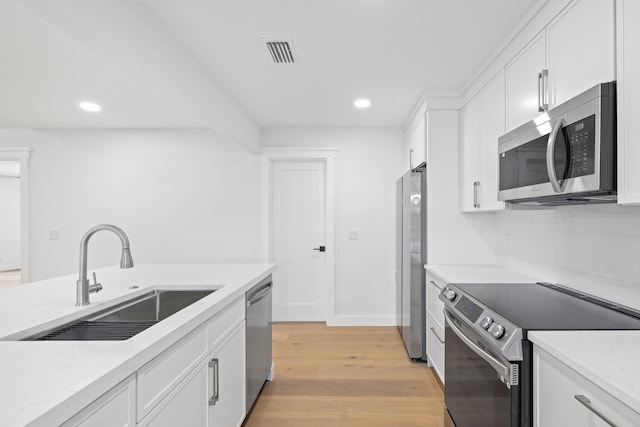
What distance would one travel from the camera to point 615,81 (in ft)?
4.11

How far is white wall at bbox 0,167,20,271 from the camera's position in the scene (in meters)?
7.87

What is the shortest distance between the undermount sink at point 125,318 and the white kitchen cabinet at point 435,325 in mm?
1640

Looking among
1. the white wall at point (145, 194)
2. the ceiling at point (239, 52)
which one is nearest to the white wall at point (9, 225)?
the white wall at point (145, 194)

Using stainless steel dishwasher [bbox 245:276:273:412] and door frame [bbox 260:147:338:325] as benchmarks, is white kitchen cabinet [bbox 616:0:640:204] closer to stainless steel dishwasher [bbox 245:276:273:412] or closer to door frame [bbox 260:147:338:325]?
stainless steel dishwasher [bbox 245:276:273:412]

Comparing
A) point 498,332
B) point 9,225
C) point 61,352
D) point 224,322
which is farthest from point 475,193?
point 9,225

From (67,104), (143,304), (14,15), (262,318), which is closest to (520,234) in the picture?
(262,318)

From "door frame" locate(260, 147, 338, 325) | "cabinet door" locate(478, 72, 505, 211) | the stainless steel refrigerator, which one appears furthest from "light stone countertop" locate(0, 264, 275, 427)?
"door frame" locate(260, 147, 338, 325)

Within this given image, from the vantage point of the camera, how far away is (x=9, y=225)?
8.12m

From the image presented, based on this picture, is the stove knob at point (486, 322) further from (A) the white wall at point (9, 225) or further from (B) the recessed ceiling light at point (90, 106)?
(A) the white wall at point (9, 225)

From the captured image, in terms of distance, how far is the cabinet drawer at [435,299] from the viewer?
2.55 meters

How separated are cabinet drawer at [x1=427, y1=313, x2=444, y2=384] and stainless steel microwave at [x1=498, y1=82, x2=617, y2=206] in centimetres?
124

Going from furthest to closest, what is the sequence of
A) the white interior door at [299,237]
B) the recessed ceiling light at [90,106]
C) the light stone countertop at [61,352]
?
the white interior door at [299,237] < the recessed ceiling light at [90,106] < the light stone countertop at [61,352]

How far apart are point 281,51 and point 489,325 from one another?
78.6 inches

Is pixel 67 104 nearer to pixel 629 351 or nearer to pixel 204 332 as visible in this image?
pixel 204 332
